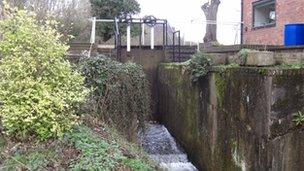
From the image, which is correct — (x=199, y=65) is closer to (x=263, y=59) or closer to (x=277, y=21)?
(x=263, y=59)

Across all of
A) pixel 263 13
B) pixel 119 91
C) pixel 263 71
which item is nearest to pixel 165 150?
pixel 119 91

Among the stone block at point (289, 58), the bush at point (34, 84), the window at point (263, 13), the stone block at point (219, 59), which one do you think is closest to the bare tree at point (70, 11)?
the window at point (263, 13)

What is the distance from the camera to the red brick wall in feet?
44.2

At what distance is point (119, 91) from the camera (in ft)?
34.0

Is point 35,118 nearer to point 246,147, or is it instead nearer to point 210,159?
point 246,147

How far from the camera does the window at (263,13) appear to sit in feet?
51.3

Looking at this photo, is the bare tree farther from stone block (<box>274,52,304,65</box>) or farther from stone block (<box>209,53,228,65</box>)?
stone block (<box>274,52,304,65</box>)

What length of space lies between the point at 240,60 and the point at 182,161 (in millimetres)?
4034

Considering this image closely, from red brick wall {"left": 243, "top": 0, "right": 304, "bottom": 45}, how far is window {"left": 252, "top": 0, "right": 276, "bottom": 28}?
0.19 meters

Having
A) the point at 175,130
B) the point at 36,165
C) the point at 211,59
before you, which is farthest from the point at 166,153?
the point at 36,165

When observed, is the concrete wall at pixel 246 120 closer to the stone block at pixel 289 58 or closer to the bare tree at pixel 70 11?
the stone block at pixel 289 58

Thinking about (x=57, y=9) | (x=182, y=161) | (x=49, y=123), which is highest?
(x=57, y=9)

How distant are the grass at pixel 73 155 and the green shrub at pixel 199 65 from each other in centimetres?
345

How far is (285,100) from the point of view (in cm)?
687
